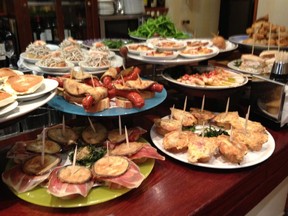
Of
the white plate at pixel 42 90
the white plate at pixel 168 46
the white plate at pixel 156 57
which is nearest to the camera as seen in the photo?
the white plate at pixel 42 90

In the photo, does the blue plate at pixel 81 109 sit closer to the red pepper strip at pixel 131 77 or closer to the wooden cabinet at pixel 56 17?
the red pepper strip at pixel 131 77

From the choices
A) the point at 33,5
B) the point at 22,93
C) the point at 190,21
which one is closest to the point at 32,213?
the point at 22,93

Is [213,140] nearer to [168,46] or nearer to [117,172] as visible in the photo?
[117,172]

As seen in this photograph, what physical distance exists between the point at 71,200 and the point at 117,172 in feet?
0.54

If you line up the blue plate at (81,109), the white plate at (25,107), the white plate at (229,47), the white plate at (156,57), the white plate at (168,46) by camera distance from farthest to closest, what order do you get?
the white plate at (229,47) < the white plate at (168,46) < the white plate at (156,57) < the blue plate at (81,109) < the white plate at (25,107)

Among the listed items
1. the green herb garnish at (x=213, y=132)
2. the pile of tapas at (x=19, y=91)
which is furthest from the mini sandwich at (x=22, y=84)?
the green herb garnish at (x=213, y=132)

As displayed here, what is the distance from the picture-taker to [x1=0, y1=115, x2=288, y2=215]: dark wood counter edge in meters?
0.89

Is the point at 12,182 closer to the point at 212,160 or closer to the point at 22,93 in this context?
the point at 22,93

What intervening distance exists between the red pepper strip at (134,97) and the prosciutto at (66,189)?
0.35m

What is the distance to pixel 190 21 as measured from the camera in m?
4.71

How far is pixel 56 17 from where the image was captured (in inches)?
136

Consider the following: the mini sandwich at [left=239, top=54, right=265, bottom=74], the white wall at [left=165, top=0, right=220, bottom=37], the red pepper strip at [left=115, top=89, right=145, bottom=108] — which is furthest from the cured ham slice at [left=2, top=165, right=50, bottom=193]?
the white wall at [left=165, top=0, right=220, bottom=37]

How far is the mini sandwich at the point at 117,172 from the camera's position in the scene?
919mm

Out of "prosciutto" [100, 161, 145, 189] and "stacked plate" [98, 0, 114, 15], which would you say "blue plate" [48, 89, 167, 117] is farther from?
"stacked plate" [98, 0, 114, 15]
